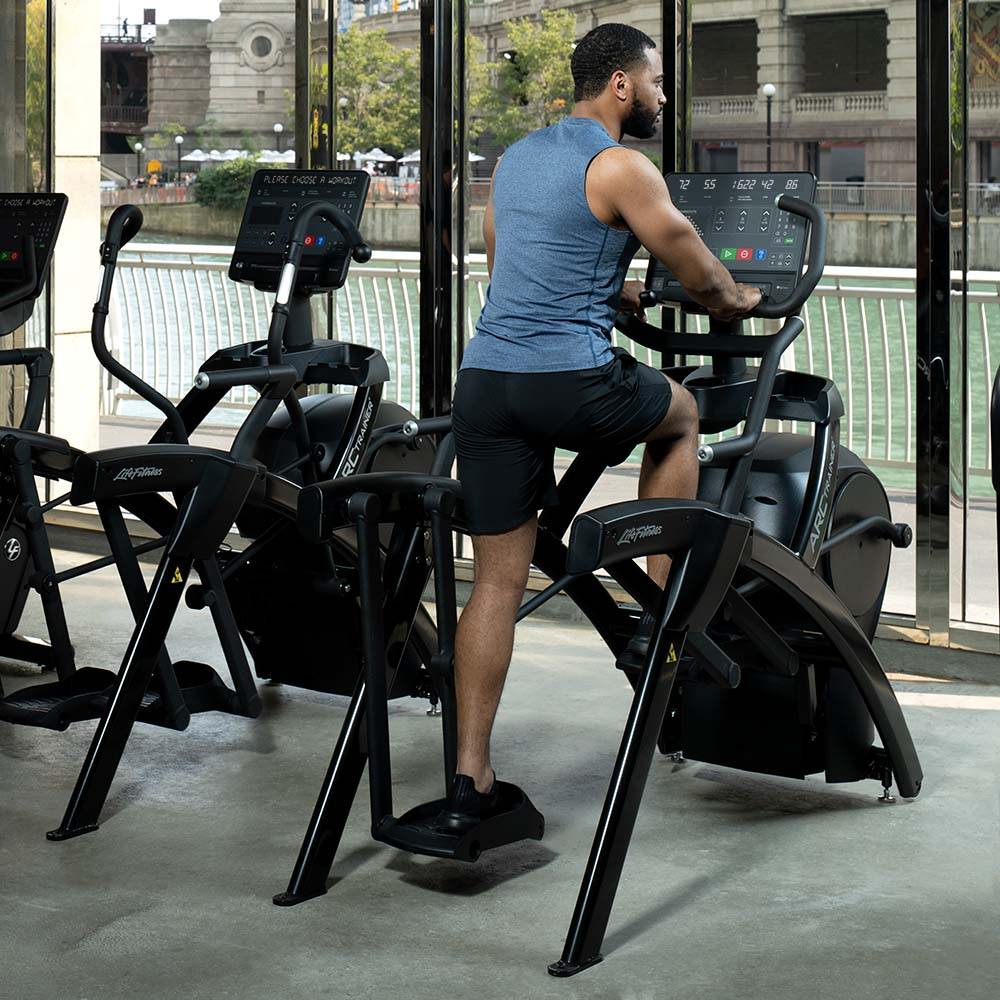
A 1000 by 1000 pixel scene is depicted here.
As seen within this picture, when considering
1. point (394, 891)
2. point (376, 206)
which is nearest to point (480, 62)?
point (376, 206)

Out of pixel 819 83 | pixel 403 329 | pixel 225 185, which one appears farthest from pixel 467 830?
pixel 403 329

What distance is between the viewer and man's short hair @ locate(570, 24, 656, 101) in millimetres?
3215

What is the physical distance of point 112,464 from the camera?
346cm

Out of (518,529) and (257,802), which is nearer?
(518,529)

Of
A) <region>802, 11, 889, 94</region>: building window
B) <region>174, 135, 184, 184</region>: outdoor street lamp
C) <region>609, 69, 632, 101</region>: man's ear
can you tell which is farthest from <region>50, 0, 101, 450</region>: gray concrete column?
<region>609, 69, 632, 101</region>: man's ear

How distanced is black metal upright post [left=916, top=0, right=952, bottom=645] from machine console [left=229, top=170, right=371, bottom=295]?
1549 mm

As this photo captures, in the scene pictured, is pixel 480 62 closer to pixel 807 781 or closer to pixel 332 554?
pixel 332 554

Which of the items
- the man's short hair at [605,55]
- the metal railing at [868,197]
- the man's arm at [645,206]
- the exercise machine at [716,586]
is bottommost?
the exercise machine at [716,586]

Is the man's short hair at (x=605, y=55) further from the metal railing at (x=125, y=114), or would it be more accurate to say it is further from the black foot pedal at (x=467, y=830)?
the metal railing at (x=125, y=114)

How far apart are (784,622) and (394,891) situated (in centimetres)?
105

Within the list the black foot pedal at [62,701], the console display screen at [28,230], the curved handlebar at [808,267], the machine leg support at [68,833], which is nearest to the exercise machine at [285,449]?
the black foot pedal at [62,701]

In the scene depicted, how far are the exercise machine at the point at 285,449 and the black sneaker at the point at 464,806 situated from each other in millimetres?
787

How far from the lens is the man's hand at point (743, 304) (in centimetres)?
328

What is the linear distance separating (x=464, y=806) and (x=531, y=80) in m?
2.98
